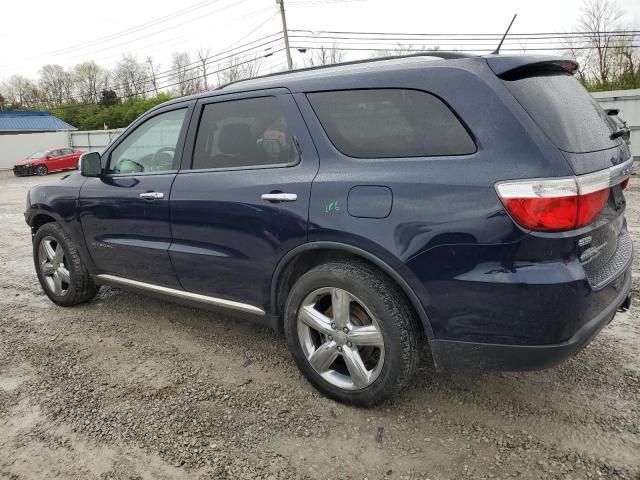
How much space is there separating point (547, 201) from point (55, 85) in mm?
72873

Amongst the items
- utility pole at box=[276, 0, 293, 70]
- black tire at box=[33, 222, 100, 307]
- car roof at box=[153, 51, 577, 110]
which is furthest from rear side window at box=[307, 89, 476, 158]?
utility pole at box=[276, 0, 293, 70]

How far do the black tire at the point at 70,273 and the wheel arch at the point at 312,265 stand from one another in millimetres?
2180

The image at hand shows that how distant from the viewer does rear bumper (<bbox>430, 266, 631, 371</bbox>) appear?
2.15 meters

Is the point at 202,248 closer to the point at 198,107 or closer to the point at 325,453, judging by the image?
the point at 198,107

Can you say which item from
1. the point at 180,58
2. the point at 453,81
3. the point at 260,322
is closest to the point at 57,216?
the point at 260,322

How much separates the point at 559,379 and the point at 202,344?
2.38 meters

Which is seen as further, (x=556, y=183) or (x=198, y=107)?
(x=198, y=107)

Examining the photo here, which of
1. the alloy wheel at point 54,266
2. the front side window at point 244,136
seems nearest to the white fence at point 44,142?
the alloy wheel at point 54,266

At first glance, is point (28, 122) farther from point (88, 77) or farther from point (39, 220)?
point (39, 220)

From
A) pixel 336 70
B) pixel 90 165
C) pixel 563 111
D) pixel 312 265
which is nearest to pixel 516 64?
pixel 563 111

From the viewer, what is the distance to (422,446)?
240 centimetres

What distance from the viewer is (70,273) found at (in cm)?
430

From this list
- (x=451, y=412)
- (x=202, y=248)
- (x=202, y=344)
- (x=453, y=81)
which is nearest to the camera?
(x=453, y=81)

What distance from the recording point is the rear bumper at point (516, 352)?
215cm
